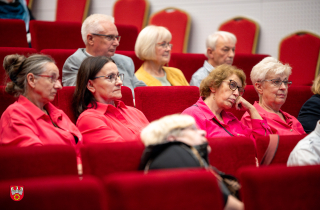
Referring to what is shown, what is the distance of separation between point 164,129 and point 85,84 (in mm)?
439

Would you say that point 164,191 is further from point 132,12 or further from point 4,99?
point 132,12

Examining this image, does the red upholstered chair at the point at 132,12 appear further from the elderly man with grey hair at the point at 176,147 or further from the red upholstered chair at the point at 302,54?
the elderly man with grey hair at the point at 176,147

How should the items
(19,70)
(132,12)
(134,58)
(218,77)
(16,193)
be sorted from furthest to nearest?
(132,12) → (134,58) → (218,77) → (19,70) → (16,193)

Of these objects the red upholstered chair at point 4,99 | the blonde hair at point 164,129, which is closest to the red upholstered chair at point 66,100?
the red upholstered chair at point 4,99

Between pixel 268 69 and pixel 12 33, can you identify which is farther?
pixel 12 33

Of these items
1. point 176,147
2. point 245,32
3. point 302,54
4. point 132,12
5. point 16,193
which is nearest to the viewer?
point 16,193

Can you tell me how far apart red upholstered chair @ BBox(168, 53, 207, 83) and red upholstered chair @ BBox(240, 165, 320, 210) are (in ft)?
3.56

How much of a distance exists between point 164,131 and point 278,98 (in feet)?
2.15

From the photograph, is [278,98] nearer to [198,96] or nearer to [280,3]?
[198,96]

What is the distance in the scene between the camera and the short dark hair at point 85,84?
0.99 m

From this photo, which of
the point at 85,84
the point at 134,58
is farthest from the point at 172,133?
the point at 134,58

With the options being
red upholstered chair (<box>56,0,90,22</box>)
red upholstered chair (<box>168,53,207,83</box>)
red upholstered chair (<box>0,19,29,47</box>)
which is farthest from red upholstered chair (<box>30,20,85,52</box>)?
red upholstered chair (<box>56,0,90,22</box>)

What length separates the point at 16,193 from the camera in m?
0.47

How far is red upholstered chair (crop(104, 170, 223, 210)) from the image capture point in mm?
479
